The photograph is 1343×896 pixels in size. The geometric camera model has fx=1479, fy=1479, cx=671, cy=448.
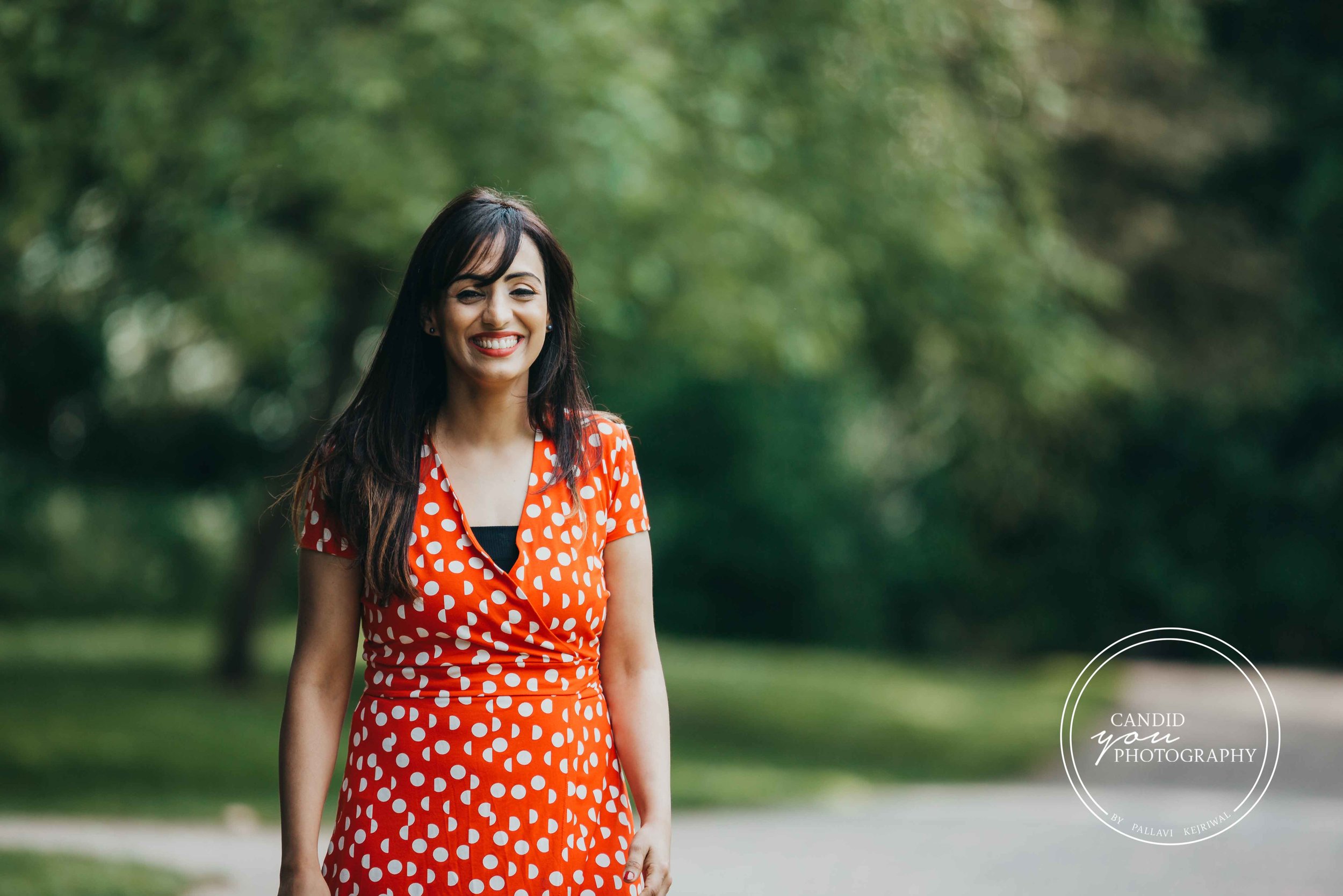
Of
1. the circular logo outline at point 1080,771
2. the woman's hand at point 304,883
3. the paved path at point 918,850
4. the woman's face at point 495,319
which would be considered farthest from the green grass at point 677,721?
the woman's face at point 495,319

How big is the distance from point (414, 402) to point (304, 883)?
2.63 ft

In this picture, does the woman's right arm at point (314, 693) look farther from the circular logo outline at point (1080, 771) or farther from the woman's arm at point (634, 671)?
the circular logo outline at point (1080, 771)

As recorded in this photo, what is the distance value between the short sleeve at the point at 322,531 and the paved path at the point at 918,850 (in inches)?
175

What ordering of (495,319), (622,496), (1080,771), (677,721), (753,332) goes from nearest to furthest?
(495,319)
(622,496)
(753,332)
(1080,771)
(677,721)

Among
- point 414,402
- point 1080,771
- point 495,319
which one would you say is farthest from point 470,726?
point 1080,771

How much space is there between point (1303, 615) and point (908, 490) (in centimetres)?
553

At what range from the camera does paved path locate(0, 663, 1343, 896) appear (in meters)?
7.05

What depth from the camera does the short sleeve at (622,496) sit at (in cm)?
256

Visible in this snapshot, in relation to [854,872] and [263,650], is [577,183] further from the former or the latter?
[263,650]

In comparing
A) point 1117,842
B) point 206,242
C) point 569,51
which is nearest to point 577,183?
point 569,51

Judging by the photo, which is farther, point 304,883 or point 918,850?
point 918,850

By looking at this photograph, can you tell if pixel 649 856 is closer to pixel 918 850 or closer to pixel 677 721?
pixel 918 850

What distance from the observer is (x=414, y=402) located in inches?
99.2

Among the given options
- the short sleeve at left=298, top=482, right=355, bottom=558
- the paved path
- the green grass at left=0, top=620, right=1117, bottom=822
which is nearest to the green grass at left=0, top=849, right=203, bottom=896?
the paved path
